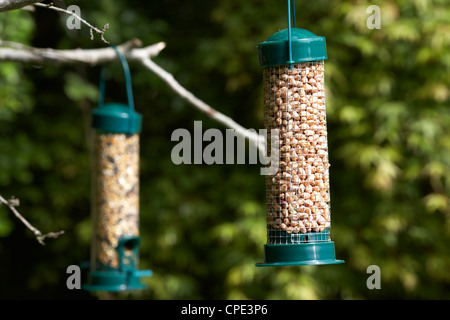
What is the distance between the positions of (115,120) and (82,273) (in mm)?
2922

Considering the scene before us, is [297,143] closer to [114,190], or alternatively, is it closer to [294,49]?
[294,49]

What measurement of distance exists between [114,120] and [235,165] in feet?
7.26

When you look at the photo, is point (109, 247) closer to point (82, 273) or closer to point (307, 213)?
point (307, 213)

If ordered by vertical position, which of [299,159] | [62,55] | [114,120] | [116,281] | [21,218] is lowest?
[116,281]

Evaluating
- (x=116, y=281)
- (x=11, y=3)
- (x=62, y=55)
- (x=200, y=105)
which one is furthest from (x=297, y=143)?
(x=116, y=281)

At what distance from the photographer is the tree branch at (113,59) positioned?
3.58 m

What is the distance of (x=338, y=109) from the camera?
5750 mm

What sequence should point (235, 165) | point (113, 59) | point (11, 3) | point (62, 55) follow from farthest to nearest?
point (235, 165) → point (113, 59) → point (62, 55) → point (11, 3)

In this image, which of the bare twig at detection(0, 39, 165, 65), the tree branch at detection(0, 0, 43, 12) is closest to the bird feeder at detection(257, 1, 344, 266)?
the tree branch at detection(0, 0, 43, 12)

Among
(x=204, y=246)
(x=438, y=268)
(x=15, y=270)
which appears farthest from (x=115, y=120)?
(x=15, y=270)

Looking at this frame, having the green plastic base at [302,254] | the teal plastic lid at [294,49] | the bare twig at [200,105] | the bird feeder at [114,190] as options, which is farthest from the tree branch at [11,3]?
the bird feeder at [114,190]

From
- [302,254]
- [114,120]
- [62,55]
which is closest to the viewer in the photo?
[302,254]

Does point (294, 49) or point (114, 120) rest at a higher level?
point (294, 49)

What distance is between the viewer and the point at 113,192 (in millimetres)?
4387
